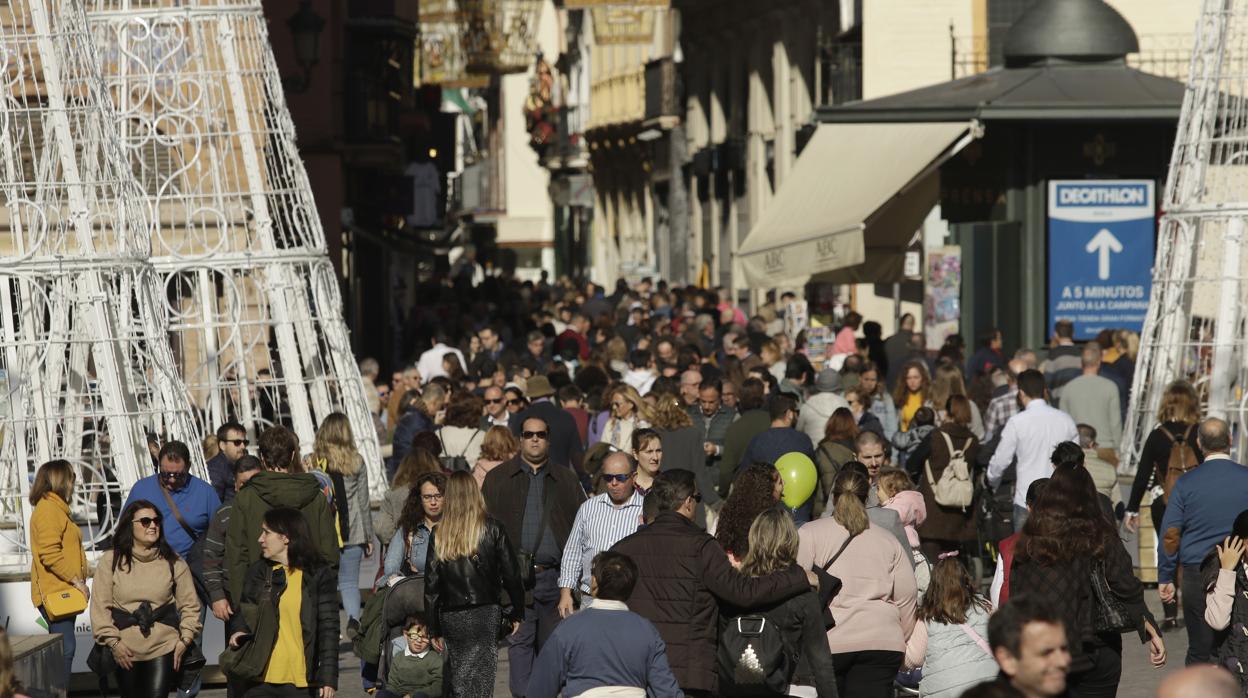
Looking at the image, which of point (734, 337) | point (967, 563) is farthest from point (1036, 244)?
point (967, 563)

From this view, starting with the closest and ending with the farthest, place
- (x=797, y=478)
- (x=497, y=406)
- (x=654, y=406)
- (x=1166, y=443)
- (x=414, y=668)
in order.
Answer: (x=414, y=668)
(x=797, y=478)
(x=1166, y=443)
(x=654, y=406)
(x=497, y=406)

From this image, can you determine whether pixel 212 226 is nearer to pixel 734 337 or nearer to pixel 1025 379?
pixel 734 337

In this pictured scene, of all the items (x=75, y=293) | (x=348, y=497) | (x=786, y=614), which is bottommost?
(x=348, y=497)

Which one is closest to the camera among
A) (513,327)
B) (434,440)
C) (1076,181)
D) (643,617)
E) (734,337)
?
(643,617)

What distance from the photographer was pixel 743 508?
1031 centimetres

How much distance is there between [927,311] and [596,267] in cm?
4157

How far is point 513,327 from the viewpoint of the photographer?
37.9 meters

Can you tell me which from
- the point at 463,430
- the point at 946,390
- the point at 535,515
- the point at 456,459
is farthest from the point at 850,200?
the point at 535,515

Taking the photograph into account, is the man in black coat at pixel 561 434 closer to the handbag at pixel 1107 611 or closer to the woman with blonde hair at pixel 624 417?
the woman with blonde hair at pixel 624 417

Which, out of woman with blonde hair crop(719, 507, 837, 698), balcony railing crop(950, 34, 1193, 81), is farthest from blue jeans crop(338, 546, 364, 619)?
balcony railing crop(950, 34, 1193, 81)

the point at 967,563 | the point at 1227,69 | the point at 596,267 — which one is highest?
the point at 1227,69

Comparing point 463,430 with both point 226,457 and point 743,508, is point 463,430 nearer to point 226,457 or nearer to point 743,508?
point 226,457

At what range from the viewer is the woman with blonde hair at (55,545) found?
1217 centimetres

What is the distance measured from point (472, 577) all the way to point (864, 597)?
5.56 ft
